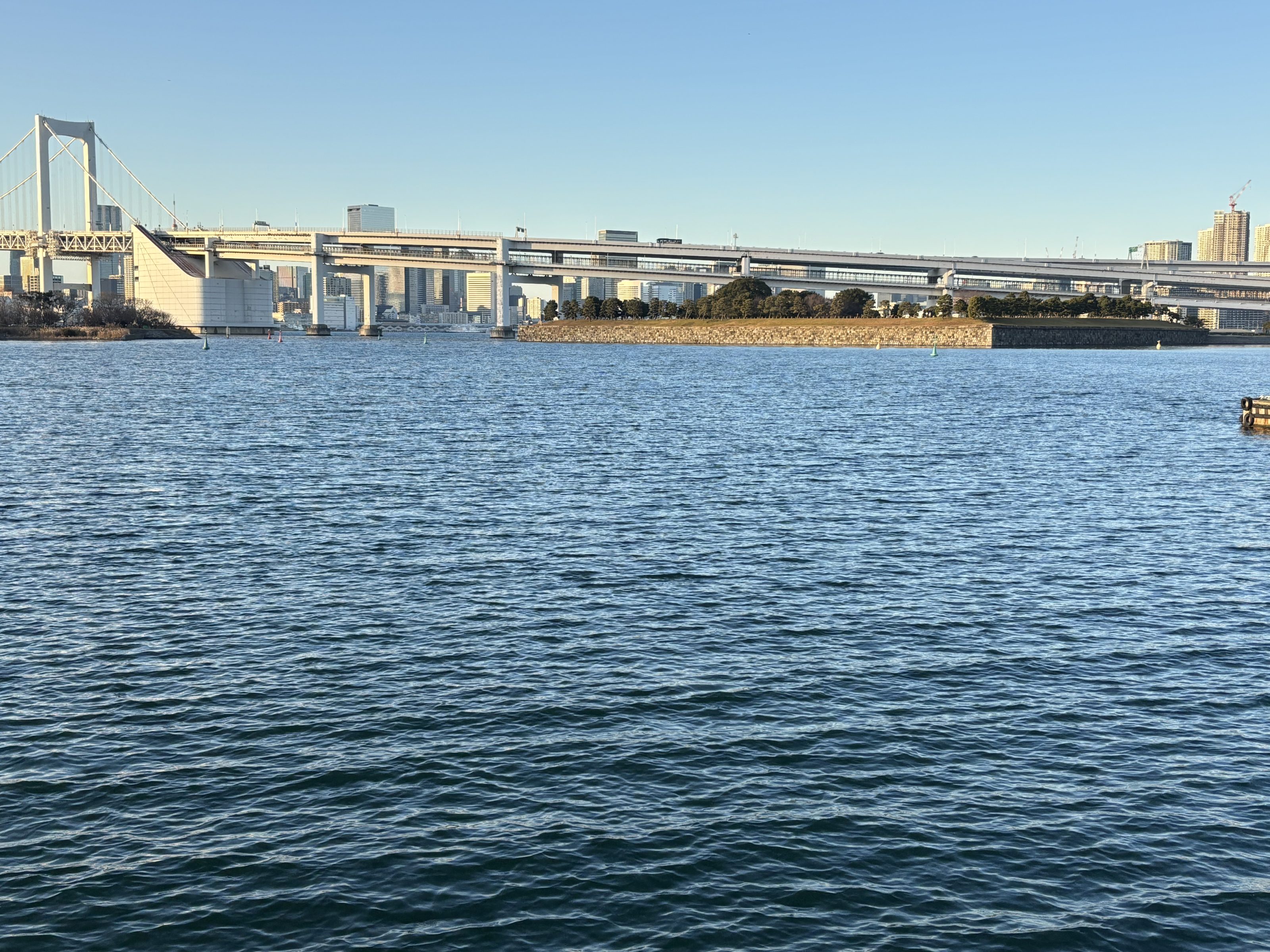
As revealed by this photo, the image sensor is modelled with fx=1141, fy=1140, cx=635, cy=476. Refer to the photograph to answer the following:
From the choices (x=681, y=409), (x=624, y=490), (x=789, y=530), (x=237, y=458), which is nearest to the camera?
(x=789, y=530)

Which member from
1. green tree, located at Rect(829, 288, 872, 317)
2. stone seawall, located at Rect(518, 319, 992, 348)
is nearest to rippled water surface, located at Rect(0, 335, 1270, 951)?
stone seawall, located at Rect(518, 319, 992, 348)

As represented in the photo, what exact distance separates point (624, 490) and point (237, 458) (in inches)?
612

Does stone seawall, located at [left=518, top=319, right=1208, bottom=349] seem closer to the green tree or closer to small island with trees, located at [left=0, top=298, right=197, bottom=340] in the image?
the green tree

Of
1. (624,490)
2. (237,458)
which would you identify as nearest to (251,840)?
(624,490)

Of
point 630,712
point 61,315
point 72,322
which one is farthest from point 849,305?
point 630,712

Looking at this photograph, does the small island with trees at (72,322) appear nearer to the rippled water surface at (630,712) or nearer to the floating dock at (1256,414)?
the rippled water surface at (630,712)

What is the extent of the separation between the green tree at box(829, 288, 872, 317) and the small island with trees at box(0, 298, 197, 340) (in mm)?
115201

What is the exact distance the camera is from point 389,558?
24.7m

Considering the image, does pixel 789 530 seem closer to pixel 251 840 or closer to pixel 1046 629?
pixel 1046 629

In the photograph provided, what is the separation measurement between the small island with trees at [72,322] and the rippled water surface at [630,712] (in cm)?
15138

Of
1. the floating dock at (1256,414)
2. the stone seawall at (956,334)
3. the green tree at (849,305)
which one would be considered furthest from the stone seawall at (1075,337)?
the floating dock at (1256,414)

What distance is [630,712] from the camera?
606 inches

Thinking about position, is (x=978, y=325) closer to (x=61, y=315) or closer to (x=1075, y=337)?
(x=1075, y=337)

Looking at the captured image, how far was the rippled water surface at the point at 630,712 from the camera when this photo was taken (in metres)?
10.6
